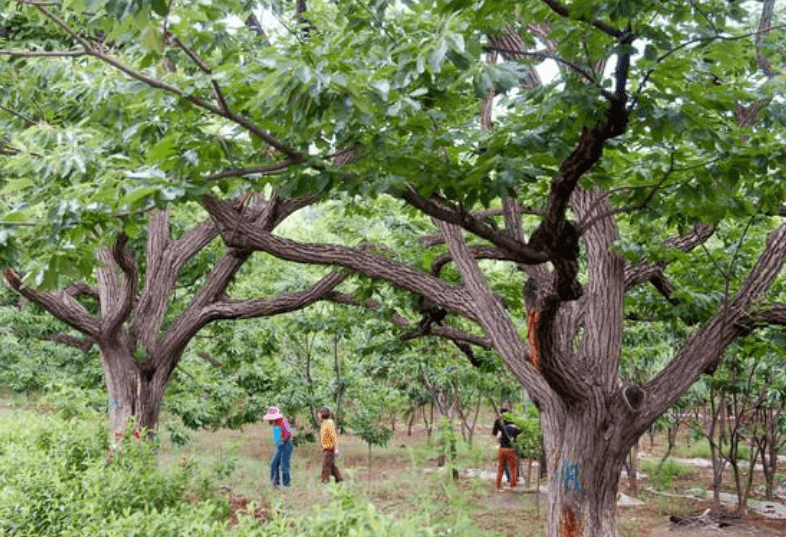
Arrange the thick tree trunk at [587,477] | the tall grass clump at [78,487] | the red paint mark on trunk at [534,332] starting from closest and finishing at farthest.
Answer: the tall grass clump at [78,487] → the red paint mark on trunk at [534,332] → the thick tree trunk at [587,477]

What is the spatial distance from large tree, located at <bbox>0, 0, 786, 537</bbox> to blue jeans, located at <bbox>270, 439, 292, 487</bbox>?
238 inches

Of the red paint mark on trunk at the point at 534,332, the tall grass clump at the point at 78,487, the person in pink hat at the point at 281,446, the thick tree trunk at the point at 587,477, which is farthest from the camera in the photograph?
the person in pink hat at the point at 281,446

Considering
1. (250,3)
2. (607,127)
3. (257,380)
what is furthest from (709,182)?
(257,380)

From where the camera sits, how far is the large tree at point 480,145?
311cm

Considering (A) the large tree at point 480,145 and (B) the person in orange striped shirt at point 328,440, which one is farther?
(B) the person in orange striped shirt at point 328,440

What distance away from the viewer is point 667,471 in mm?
16594

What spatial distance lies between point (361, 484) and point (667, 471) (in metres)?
7.37

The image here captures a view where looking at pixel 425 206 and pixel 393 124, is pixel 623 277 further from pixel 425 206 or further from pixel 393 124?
pixel 393 124

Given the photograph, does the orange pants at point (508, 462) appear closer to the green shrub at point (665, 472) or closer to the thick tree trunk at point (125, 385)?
the green shrub at point (665, 472)

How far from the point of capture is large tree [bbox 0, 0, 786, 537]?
311cm

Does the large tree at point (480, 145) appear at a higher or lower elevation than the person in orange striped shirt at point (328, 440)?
higher

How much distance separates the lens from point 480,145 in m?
4.05

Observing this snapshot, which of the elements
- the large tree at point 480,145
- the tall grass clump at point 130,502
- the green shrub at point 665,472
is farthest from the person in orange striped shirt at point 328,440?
the green shrub at point 665,472

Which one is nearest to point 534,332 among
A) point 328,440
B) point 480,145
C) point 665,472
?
point 480,145
